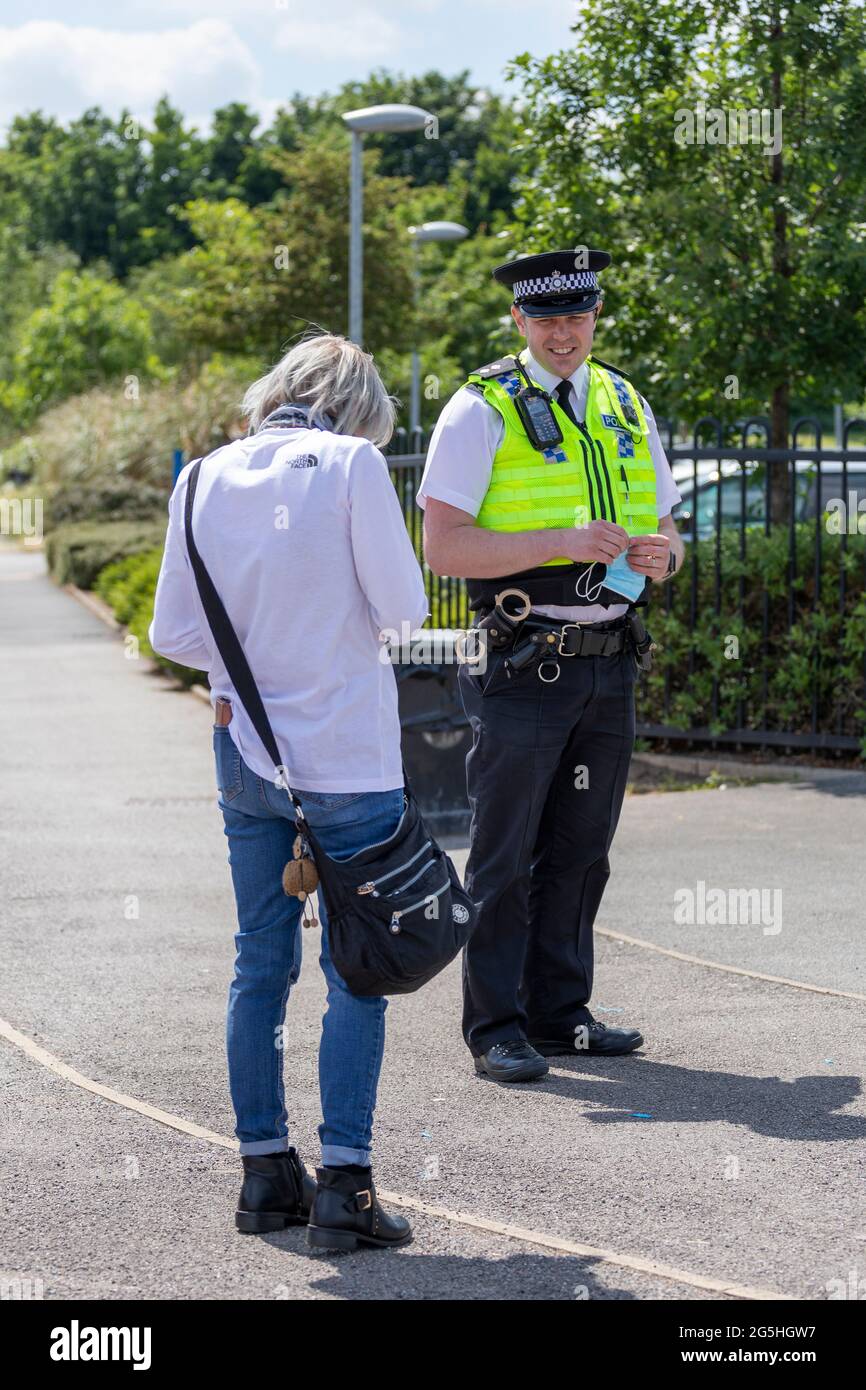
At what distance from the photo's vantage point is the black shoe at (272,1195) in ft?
12.0

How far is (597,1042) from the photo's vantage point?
4.88 meters

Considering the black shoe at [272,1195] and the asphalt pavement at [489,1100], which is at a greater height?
the black shoe at [272,1195]

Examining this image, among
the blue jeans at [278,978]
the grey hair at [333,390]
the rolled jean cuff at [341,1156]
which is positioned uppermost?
the grey hair at [333,390]

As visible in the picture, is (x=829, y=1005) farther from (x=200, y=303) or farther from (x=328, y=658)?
(x=200, y=303)

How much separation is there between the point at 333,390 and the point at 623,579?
136 centimetres

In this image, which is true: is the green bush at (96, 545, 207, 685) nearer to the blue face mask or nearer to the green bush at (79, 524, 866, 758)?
the green bush at (79, 524, 866, 758)

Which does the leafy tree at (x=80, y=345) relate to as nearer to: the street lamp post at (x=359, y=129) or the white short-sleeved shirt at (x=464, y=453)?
the street lamp post at (x=359, y=129)

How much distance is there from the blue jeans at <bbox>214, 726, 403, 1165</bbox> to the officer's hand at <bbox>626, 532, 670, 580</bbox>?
1.31 meters

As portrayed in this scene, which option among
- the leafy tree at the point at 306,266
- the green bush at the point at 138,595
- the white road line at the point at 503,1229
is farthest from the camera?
the leafy tree at the point at 306,266

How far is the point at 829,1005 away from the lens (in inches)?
210

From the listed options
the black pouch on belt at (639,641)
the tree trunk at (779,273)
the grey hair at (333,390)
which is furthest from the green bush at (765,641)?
the grey hair at (333,390)

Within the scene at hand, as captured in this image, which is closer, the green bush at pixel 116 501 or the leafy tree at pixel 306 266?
the green bush at pixel 116 501

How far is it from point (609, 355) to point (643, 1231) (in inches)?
352

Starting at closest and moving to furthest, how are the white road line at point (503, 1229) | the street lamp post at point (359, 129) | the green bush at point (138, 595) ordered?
the white road line at point (503, 1229) → the green bush at point (138, 595) → the street lamp post at point (359, 129)
